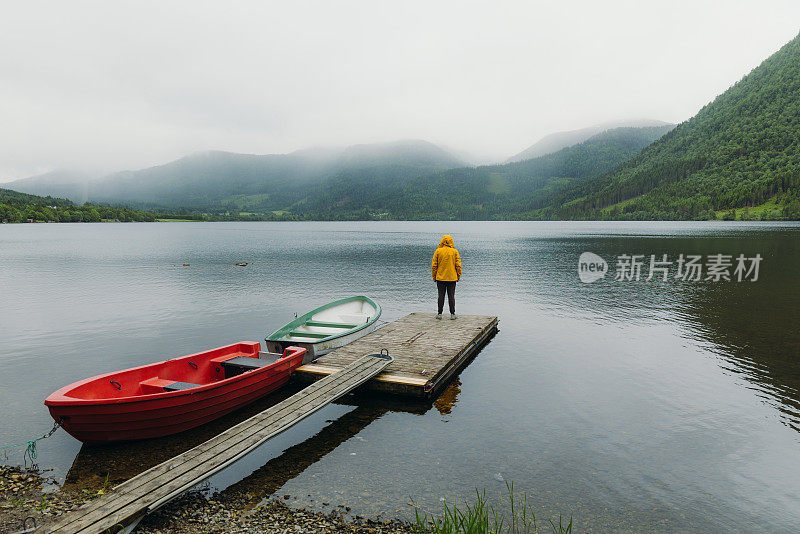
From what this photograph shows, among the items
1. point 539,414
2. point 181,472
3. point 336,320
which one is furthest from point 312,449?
point 336,320

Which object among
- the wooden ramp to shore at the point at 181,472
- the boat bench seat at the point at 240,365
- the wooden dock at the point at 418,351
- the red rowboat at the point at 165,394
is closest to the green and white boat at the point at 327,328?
the wooden dock at the point at 418,351

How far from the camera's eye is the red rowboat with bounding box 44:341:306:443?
33.7 ft

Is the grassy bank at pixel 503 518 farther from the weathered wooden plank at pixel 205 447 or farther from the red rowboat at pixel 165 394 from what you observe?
the red rowboat at pixel 165 394

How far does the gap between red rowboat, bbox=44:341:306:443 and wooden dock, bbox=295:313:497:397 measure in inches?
72.5

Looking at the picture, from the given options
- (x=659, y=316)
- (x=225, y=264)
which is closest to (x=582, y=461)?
(x=659, y=316)

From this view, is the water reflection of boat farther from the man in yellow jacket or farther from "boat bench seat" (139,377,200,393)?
the man in yellow jacket

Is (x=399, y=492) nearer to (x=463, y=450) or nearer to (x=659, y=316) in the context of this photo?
(x=463, y=450)

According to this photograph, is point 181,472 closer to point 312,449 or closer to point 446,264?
point 312,449

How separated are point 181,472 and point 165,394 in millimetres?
3295

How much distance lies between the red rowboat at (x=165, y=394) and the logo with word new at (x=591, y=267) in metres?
34.8

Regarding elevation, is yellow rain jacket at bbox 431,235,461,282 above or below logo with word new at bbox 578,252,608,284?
above

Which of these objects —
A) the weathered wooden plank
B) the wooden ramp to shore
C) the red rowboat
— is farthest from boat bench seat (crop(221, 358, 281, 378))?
the wooden ramp to shore

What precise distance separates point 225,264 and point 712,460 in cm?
Result: 5910

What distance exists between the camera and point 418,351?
684 inches
